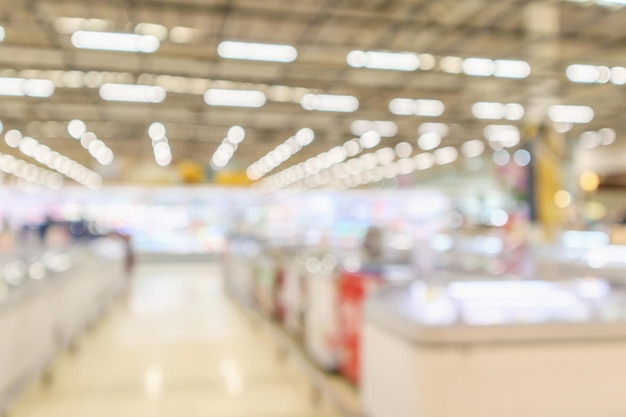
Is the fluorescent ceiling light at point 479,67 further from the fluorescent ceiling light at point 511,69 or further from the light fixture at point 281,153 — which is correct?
the light fixture at point 281,153

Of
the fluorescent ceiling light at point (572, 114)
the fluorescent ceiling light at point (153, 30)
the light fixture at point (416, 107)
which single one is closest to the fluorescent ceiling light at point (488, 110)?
the light fixture at point (416, 107)

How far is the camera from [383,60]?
13.0m

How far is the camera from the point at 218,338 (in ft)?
26.8

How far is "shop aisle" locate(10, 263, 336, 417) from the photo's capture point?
496 cm

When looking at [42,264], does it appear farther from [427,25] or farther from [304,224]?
[304,224]

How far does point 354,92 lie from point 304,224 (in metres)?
4.31

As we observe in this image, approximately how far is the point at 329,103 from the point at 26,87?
810 centimetres

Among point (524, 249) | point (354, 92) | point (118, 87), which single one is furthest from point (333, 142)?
point (524, 249)

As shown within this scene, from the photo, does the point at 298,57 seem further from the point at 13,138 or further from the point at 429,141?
the point at 13,138

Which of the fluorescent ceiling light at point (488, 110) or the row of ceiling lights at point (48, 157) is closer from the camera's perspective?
the fluorescent ceiling light at point (488, 110)

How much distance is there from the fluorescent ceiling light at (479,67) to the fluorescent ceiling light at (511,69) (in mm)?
129

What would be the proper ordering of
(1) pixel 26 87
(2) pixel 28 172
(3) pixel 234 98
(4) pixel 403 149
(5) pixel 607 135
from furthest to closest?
(2) pixel 28 172
(4) pixel 403 149
(5) pixel 607 135
(3) pixel 234 98
(1) pixel 26 87

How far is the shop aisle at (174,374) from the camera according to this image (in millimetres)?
4957

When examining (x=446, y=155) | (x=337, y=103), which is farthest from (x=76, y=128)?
(x=446, y=155)
